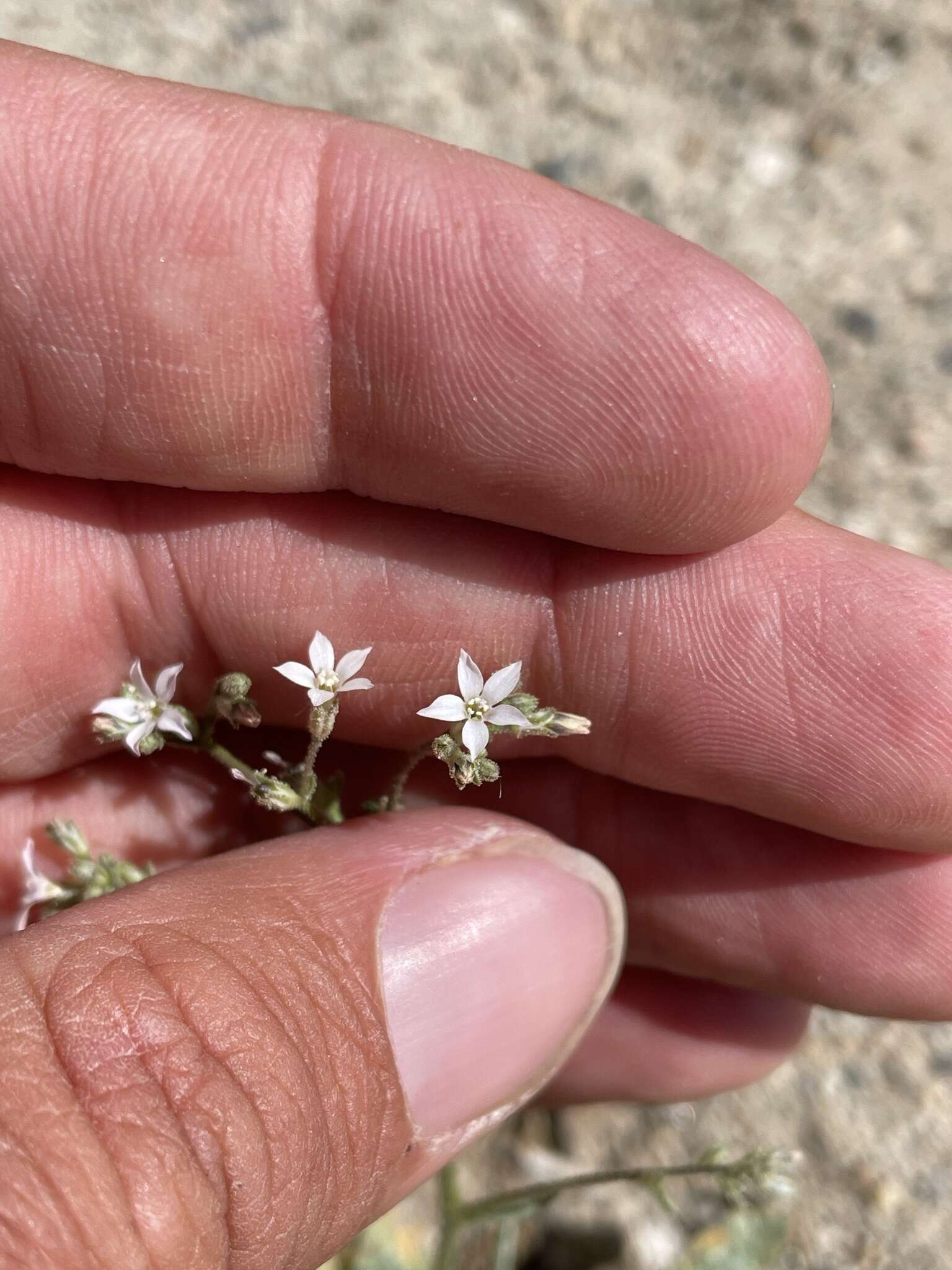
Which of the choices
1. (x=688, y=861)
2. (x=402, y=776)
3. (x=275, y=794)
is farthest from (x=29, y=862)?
(x=688, y=861)

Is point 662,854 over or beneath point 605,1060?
over

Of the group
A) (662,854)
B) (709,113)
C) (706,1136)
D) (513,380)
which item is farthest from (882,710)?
(709,113)

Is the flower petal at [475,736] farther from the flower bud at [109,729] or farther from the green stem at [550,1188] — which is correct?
the green stem at [550,1188]

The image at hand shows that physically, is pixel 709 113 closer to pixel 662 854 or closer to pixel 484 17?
pixel 484 17

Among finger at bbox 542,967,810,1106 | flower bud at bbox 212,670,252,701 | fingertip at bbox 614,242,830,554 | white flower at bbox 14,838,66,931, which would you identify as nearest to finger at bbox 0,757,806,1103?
finger at bbox 542,967,810,1106

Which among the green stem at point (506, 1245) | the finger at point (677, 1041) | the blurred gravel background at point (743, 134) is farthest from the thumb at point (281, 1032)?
the blurred gravel background at point (743, 134)

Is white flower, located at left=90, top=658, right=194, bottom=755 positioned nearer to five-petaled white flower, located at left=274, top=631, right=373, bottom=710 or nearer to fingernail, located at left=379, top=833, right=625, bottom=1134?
five-petaled white flower, located at left=274, top=631, right=373, bottom=710
